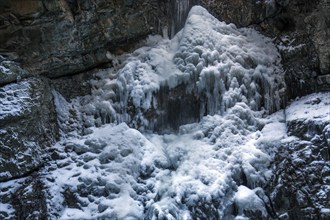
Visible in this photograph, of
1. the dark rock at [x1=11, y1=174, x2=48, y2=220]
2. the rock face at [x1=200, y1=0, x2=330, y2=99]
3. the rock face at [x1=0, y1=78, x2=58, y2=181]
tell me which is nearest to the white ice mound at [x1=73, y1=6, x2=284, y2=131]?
the rock face at [x1=200, y1=0, x2=330, y2=99]

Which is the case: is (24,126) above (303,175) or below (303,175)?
above

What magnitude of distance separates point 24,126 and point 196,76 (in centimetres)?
342

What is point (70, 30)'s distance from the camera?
859 cm

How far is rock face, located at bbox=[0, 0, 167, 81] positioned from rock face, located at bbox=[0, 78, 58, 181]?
642mm

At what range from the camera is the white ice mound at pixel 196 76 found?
837cm

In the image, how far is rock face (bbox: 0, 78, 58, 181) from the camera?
7.31 meters

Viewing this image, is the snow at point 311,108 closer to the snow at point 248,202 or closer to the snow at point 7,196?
the snow at point 248,202

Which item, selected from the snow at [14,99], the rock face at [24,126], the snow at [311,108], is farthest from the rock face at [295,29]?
the snow at [14,99]

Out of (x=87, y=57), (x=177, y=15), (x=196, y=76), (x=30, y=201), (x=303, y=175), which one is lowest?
(x=30, y=201)

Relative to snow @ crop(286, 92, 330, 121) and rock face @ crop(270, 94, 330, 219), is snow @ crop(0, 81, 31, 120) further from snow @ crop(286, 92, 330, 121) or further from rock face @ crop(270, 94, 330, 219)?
snow @ crop(286, 92, 330, 121)

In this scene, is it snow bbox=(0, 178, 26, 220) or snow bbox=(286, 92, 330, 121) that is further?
Result: snow bbox=(286, 92, 330, 121)

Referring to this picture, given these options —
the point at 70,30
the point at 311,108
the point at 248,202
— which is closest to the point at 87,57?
the point at 70,30

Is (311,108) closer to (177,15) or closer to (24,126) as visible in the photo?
(177,15)

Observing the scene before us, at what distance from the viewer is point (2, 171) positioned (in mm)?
7172
